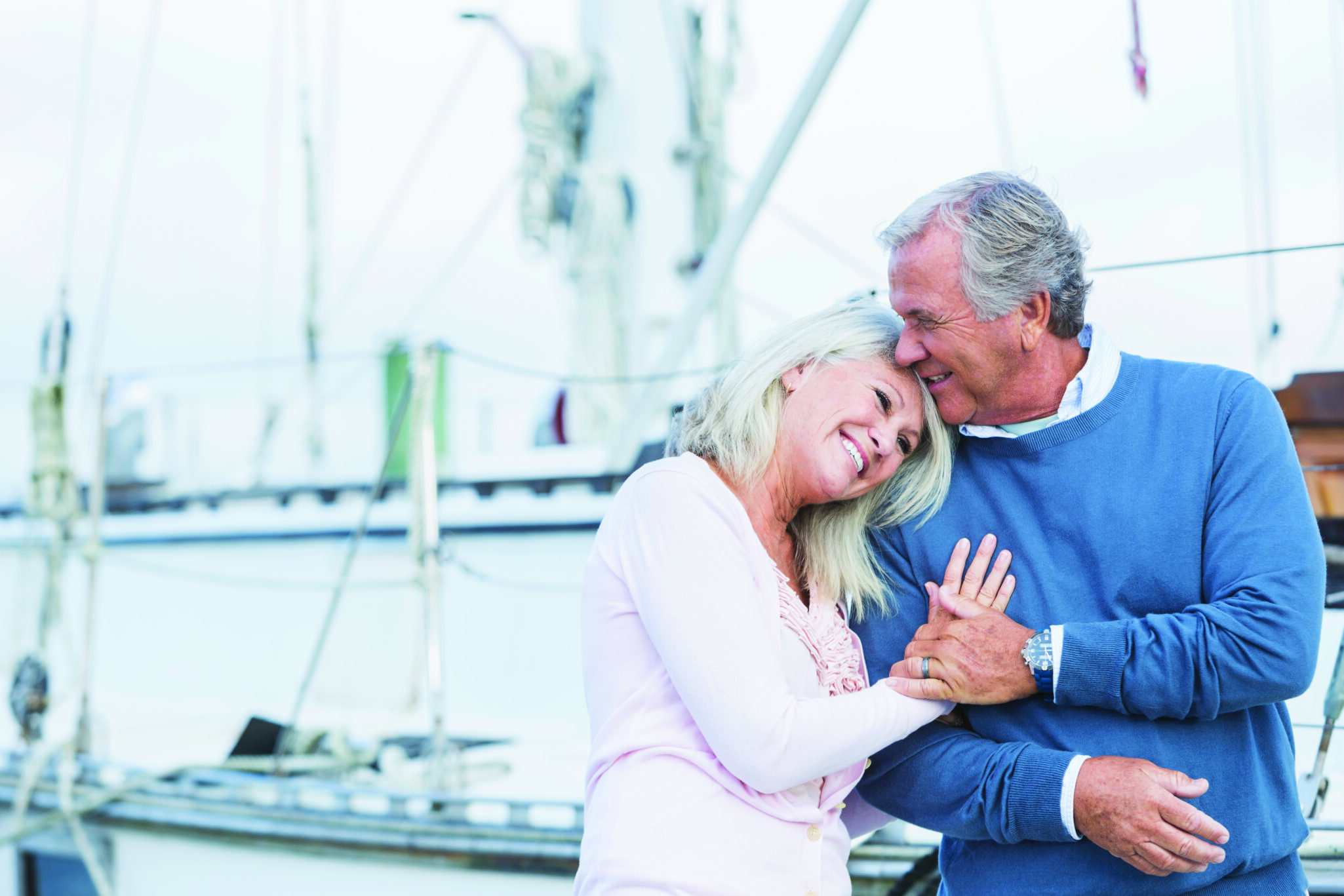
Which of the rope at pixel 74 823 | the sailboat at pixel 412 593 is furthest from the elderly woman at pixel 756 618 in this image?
the rope at pixel 74 823

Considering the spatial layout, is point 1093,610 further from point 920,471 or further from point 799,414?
point 799,414

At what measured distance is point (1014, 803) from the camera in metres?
1.19

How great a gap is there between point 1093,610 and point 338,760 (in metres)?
2.42

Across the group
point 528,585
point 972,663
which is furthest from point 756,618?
point 528,585

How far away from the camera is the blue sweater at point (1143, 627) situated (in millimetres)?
1134

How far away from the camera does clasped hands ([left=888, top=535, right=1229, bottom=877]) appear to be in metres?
1.11

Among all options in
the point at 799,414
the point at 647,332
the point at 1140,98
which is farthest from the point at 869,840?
the point at 647,332

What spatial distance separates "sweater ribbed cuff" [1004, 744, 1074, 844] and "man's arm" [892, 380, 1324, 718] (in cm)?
7

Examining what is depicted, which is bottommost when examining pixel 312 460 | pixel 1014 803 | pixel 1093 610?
pixel 1014 803

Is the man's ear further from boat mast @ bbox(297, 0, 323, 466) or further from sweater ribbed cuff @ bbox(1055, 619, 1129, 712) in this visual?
boat mast @ bbox(297, 0, 323, 466)

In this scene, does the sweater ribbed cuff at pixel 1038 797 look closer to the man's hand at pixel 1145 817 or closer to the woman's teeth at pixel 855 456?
the man's hand at pixel 1145 817

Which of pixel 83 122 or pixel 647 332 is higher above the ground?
pixel 83 122

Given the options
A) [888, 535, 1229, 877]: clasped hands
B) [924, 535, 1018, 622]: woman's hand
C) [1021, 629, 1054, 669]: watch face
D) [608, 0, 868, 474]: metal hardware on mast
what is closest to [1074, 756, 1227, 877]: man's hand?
[888, 535, 1229, 877]: clasped hands

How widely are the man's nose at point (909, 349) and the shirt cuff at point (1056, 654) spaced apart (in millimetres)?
374
